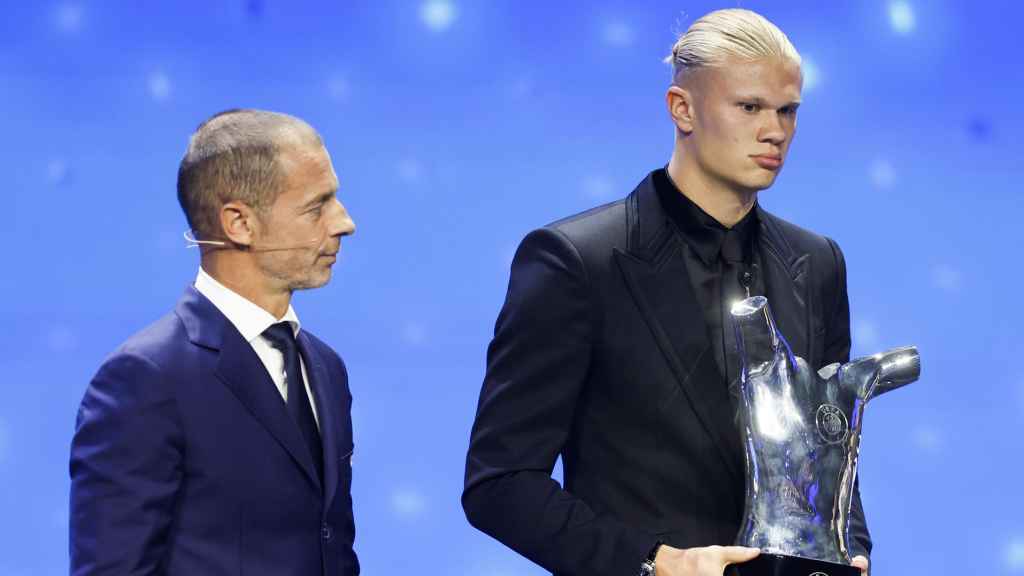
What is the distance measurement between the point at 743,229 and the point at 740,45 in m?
0.25

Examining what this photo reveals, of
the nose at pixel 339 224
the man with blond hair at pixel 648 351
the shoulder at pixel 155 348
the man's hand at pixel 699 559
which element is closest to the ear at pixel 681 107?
the man with blond hair at pixel 648 351

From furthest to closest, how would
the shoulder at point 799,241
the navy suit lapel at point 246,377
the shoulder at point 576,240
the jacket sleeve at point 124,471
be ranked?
1. the shoulder at point 799,241
2. the shoulder at point 576,240
3. the navy suit lapel at point 246,377
4. the jacket sleeve at point 124,471

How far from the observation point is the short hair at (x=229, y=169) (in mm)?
2082

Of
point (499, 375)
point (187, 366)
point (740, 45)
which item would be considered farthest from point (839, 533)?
point (187, 366)

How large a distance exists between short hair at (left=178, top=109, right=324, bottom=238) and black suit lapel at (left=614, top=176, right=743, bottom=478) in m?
0.46

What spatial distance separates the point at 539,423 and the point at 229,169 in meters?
0.51

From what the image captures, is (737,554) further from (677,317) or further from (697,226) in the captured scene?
(697,226)

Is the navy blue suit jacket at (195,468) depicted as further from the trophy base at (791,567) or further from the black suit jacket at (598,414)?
the trophy base at (791,567)

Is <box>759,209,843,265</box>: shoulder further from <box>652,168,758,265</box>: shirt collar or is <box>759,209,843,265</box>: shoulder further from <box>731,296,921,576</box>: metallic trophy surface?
<box>731,296,921,576</box>: metallic trophy surface

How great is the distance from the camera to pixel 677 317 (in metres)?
2.14

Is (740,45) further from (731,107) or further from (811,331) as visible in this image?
(811,331)

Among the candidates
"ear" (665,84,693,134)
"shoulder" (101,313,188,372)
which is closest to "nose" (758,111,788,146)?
"ear" (665,84,693,134)

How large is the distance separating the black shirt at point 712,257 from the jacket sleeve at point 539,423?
17cm

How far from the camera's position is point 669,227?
221cm
